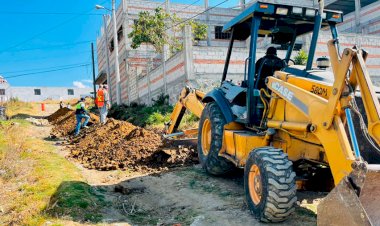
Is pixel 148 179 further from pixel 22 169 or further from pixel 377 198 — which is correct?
pixel 377 198

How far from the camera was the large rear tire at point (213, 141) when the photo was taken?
5.88 m

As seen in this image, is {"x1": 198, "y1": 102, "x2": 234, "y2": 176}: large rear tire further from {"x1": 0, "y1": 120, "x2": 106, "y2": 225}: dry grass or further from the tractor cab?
{"x1": 0, "y1": 120, "x2": 106, "y2": 225}: dry grass

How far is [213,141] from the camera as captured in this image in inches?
233

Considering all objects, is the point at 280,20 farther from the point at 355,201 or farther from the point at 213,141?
the point at 355,201

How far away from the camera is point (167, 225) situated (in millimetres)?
4477

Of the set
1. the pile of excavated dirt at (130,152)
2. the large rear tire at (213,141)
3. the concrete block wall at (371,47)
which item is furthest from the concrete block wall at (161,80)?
the concrete block wall at (371,47)

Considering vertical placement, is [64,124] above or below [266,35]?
below

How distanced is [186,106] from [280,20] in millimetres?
3529

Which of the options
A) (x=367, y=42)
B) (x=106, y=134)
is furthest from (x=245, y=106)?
(x=367, y=42)

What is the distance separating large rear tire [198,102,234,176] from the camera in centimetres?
588

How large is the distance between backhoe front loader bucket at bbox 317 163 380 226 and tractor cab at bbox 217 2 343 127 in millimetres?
1667

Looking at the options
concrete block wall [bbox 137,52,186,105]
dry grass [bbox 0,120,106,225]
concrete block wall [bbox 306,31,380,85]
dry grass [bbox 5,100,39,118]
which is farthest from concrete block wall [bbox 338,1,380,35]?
dry grass [bbox 5,100,39,118]

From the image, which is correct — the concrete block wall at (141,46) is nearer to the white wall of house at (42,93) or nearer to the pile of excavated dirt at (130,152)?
the pile of excavated dirt at (130,152)

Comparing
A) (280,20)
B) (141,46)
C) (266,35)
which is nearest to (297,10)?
(280,20)
